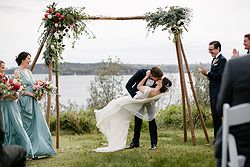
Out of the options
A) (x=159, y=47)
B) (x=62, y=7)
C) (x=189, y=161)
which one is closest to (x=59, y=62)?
(x=62, y=7)

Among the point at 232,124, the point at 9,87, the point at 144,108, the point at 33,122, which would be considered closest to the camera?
the point at 232,124

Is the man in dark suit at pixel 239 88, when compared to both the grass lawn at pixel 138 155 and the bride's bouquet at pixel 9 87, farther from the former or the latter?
the bride's bouquet at pixel 9 87

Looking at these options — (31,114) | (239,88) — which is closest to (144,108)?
(31,114)

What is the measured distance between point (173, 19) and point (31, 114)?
10.1ft

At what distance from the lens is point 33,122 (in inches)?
304

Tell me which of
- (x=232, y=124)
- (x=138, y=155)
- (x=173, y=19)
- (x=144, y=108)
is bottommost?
(x=138, y=155)

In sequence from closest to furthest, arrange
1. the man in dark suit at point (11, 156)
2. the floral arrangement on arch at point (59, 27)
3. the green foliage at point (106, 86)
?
the man in dark suit at point (11, 156), the floral arrangement on arch at point (59, 27), the green foliage at point (106, 86)

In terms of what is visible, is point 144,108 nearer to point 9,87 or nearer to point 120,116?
point 120,116

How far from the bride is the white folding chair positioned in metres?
4.49

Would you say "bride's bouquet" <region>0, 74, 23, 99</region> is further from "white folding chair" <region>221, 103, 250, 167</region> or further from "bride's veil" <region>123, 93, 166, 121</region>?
"white folding chair" <region>221, 103, 250, 167</region>

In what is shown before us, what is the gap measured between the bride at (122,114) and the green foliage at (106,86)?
4.78m

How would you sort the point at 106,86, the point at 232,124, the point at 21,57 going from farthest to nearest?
the point at 106,86
the point at 21,57
the point at 232,124

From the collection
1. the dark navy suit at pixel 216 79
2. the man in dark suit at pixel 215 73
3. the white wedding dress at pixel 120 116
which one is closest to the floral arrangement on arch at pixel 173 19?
the man in dark suit at pixel 215 73

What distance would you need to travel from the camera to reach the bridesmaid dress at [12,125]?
283 inches
